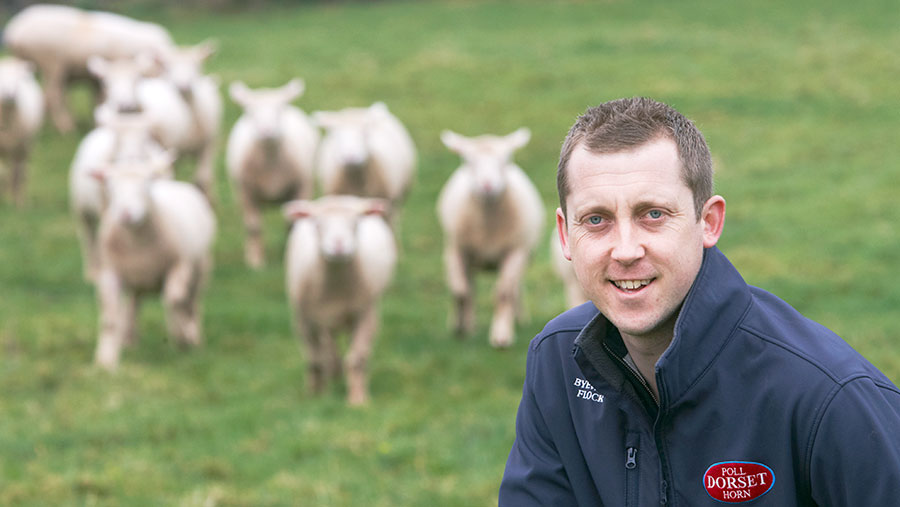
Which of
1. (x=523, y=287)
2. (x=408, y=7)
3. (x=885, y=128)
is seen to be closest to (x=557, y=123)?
(x=885, y=128)

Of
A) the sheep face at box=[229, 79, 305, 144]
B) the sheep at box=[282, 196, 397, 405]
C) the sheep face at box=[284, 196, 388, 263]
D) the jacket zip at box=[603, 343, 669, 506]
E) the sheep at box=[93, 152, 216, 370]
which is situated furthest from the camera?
the sheep face at box=[229, 79, 305, 144]

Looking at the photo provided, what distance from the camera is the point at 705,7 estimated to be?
26062 mm

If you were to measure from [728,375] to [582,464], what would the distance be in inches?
17.7

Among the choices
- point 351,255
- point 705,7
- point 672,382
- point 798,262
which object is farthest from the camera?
point 705,7

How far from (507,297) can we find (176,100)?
7034mm

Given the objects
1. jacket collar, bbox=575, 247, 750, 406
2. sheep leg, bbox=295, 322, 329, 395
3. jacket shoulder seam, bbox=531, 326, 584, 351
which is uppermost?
jacket collar, bbox=575, 247, 750, 406

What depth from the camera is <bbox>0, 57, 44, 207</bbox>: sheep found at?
47.4 feet

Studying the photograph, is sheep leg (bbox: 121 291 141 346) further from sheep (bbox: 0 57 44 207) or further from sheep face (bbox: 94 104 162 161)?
sheep (bbox: 0 57 44 207)

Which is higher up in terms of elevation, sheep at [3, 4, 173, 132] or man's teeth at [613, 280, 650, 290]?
sheep at [3, 4, 173, 132]

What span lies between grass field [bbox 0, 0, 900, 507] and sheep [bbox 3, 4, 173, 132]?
1.11m

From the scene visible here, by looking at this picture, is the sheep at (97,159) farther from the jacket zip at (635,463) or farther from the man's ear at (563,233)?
the jacket zip at (635,463)

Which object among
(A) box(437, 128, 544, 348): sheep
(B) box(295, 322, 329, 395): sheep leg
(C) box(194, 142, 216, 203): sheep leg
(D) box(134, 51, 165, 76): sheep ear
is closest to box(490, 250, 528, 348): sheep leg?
(A) box(437, 128, 544, 348): sheep

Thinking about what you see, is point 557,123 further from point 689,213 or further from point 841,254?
point 689,213

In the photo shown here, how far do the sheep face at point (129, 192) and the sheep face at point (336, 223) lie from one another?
1.52 m
